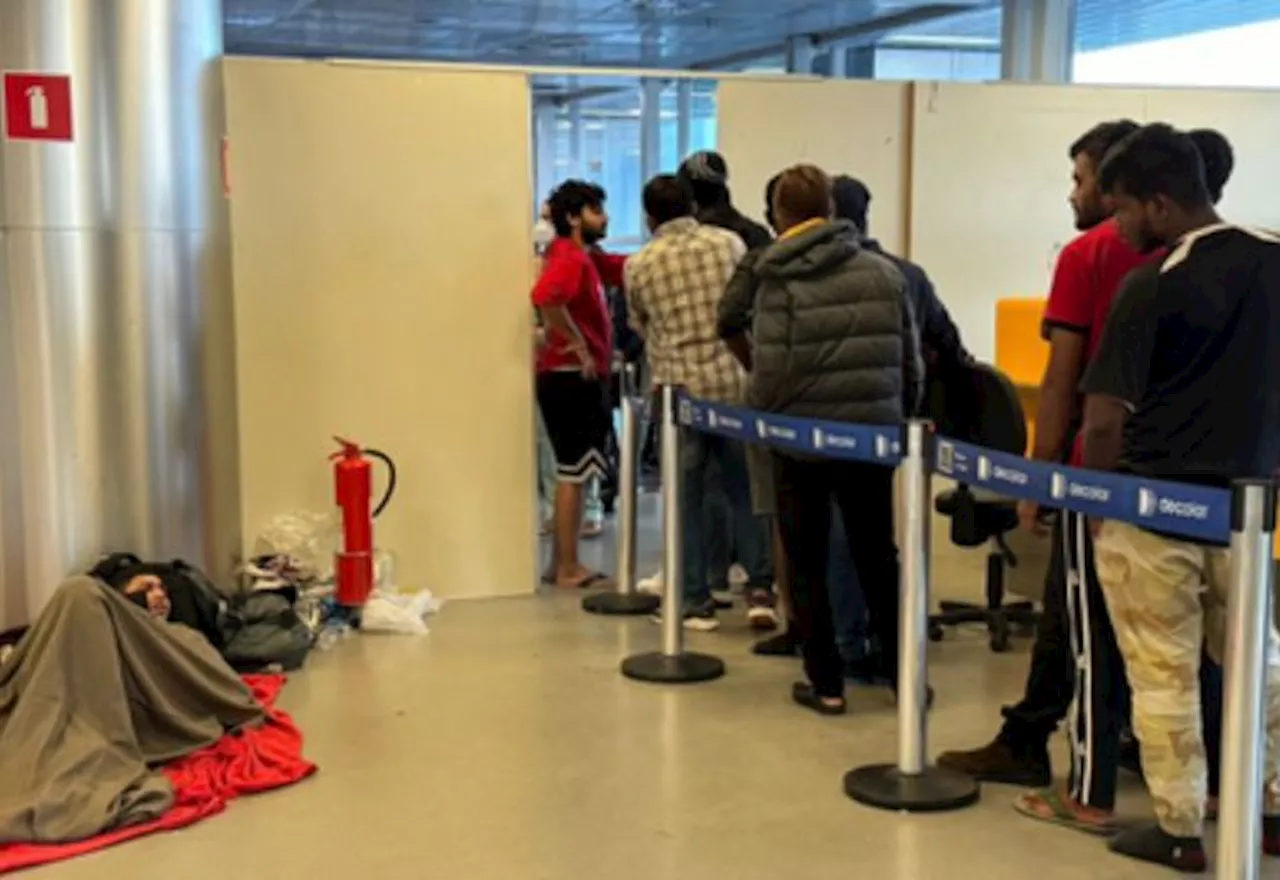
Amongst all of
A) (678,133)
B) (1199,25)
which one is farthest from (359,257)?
(678,133)

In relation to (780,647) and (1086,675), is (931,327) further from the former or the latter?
(1086,675)

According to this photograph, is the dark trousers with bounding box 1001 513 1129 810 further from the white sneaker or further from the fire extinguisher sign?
the fire extinguisher sign

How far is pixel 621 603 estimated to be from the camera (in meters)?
5.16

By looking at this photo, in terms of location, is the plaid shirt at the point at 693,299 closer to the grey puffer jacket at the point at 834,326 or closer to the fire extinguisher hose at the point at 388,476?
the grey puffer jacket at the point at 834,326

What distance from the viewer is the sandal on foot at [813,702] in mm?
3977

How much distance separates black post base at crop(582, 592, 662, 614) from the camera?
5.12 metres

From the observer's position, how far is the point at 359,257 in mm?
5121

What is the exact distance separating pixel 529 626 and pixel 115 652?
1730 mm

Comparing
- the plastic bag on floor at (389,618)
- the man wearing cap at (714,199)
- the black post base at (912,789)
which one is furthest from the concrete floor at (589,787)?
the man wearing cap at (714,199)

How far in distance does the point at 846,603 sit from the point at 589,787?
1192mm

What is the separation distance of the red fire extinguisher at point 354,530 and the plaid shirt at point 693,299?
3.59 ft

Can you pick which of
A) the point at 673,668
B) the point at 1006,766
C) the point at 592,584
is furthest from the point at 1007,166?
the point at 1006,766

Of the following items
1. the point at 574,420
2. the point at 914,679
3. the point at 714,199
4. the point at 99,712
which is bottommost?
the point at 99,712

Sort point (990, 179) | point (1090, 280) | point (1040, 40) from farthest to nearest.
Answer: point (1040, 40)
point (990, 179)
point (1090, 280)
